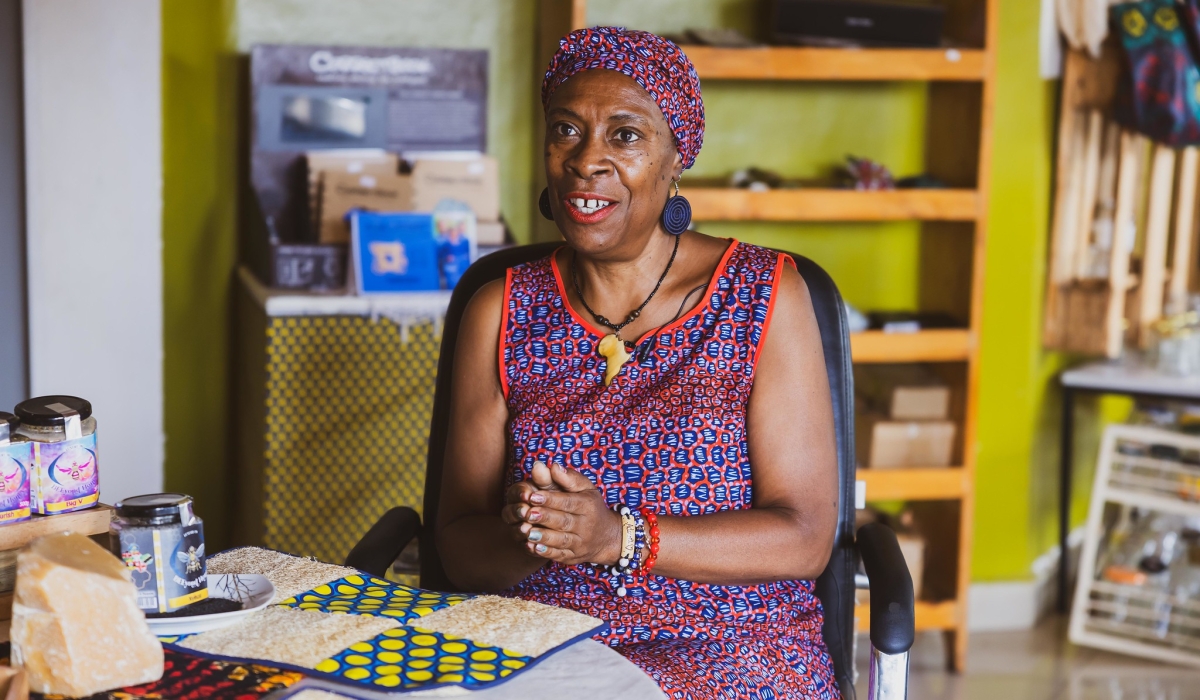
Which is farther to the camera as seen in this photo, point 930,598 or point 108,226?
point 930,598

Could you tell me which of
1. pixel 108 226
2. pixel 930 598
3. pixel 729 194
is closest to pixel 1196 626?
pixel 930 598

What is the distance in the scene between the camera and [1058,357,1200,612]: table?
3.55m

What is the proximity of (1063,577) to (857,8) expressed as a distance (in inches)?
80.6

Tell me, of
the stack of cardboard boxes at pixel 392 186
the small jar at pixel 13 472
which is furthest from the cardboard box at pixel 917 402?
the small jar at pixel 13 472

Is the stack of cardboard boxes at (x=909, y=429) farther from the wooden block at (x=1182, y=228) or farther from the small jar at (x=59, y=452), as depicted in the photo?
the small jar at (x=59, y=452)

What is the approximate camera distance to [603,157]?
176 centimetres

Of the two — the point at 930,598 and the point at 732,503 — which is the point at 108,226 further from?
the point at 930,598

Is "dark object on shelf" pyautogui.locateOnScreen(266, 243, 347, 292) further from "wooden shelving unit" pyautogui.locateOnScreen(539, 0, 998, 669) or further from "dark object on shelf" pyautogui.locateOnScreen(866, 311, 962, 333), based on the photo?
"dark object on shelf" pyautogui.locateOnScreen(866, 311, 962, 333)

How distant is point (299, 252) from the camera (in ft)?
9.85

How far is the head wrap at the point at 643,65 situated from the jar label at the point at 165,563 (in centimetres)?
90

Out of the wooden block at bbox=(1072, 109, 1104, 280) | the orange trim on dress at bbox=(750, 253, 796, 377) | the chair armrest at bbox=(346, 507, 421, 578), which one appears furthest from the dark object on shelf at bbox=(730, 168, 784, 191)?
the chair armrest at bbox=(346, 507, 421, 578)

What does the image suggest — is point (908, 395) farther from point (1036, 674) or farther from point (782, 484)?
point (782, 484)

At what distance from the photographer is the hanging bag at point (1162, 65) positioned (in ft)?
11.2

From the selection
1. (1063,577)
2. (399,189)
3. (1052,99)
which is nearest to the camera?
(399,189)
